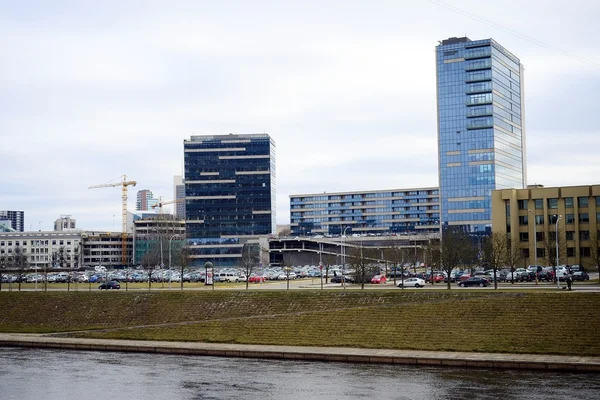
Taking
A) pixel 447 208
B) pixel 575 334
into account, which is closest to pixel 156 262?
pixel 447 208

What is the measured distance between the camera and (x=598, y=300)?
46.3 meters

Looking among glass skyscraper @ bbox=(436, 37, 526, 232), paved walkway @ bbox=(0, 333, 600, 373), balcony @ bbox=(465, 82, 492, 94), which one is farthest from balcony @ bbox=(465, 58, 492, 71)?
paved walkway @ bbox=(0, 333, 600, 373)

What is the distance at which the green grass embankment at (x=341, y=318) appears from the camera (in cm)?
4362

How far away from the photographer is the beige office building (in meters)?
115

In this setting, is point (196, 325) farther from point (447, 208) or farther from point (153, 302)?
point (447, 208)

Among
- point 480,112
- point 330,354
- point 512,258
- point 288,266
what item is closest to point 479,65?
point 480,112

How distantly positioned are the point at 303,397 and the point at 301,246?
15890 centimetres

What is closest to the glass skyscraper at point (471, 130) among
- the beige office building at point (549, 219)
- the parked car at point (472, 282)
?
the beige office building at point (549, 219)

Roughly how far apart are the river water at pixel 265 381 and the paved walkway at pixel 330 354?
1.13 m

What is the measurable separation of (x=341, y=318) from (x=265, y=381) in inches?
675

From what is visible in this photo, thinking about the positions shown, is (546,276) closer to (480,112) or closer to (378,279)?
(378,279)

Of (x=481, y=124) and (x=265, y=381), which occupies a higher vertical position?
(x=481, y=124)

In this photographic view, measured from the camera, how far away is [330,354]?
140ft

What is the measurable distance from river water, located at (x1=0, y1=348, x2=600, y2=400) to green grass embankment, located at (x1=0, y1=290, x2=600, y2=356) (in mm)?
6243
